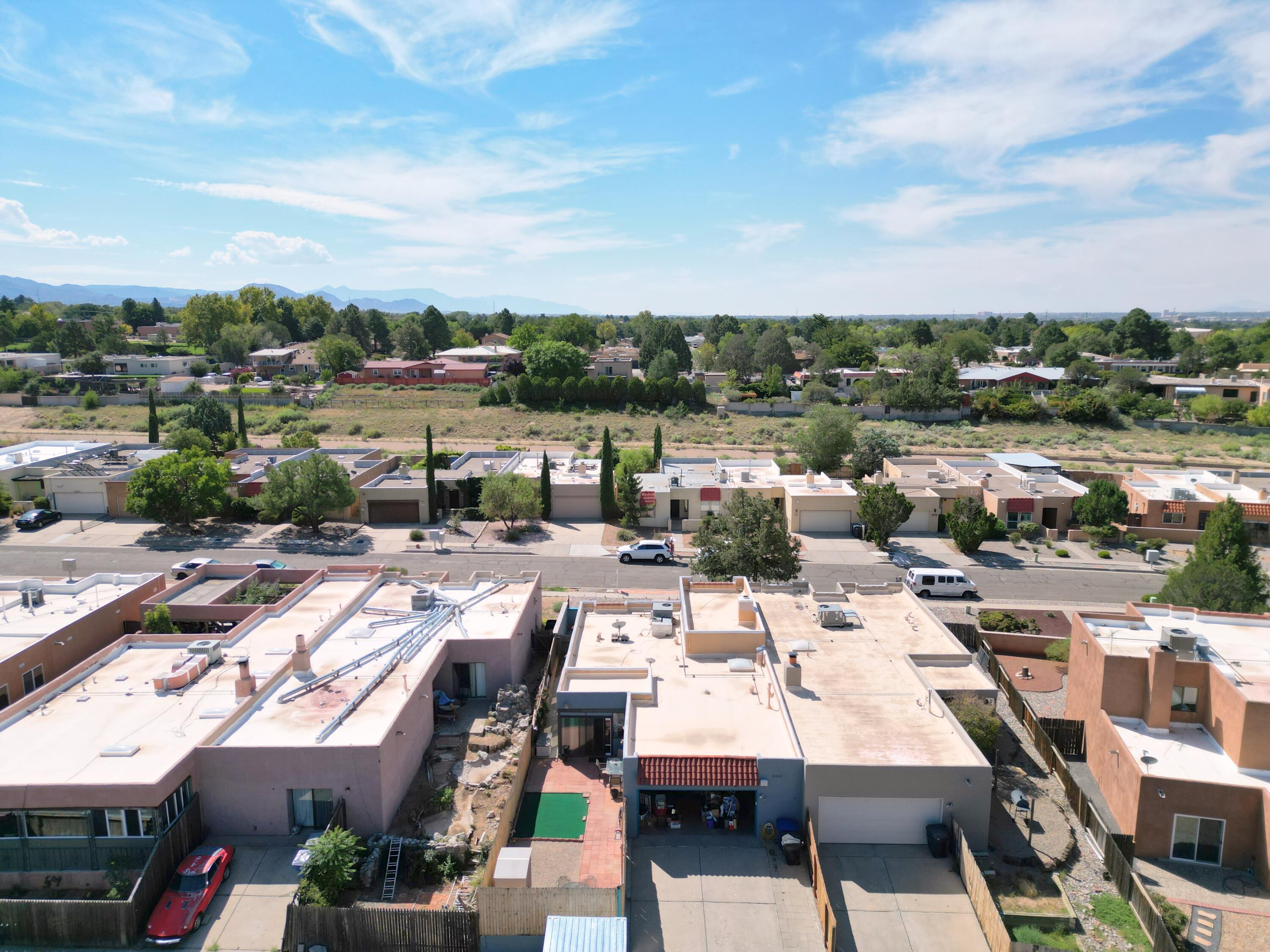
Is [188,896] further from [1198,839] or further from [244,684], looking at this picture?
[1198,839]

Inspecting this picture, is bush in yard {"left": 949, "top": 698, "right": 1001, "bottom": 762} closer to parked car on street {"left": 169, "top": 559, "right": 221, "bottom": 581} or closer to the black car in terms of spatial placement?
parked car on street {"left": 169, "top": 559, "right": 221, "bottom": 581}

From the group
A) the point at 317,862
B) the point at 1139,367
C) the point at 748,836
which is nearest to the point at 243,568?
the point at 317,862

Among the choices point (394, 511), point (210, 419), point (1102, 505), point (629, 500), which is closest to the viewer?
point (1102, 505)

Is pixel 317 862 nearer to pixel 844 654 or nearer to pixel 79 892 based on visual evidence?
pixel 79 892

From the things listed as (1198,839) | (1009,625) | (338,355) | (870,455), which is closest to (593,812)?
(1198,839)

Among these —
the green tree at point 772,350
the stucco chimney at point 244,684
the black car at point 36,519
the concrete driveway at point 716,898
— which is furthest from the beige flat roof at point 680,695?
the green tree at point 772,350

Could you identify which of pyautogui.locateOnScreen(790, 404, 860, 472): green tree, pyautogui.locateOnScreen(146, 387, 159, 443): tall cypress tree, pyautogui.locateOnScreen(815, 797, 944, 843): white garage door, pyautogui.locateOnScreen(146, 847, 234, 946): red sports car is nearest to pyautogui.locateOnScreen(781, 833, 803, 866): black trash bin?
pyautogui.locateOnScreen(815, 797, 944, 843): white garage door
